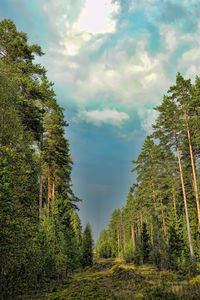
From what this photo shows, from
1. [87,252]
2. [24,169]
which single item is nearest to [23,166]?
[24,169]

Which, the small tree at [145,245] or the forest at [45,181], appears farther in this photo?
the small tree at [145,245]

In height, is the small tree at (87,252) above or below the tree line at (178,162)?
below

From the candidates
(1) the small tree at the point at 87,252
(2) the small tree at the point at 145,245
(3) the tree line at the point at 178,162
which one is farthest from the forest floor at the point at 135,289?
→ (1) the small tree at the point at 87,252

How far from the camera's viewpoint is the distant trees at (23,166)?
27.3 ft

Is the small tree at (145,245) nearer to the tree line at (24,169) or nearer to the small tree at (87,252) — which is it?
the small tree at (87,252)

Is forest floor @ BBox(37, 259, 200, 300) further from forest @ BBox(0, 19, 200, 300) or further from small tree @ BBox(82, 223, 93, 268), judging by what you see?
small tree @ BBox(82, 223, 93, 268)

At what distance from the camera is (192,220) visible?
87.9 feet

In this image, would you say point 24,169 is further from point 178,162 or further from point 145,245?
point 145,245

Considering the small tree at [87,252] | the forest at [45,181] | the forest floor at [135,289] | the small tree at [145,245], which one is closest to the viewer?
the forest at [45,181]

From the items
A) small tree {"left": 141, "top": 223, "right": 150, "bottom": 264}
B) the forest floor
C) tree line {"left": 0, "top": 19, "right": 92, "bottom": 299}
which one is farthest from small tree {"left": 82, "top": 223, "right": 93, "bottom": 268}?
the forest floor

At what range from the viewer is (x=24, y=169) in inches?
413

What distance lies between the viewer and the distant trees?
27.3 feet

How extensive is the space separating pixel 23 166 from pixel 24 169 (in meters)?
0.21

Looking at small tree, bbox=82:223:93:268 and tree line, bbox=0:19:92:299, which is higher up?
tree line, bbox=0:19:92:299
